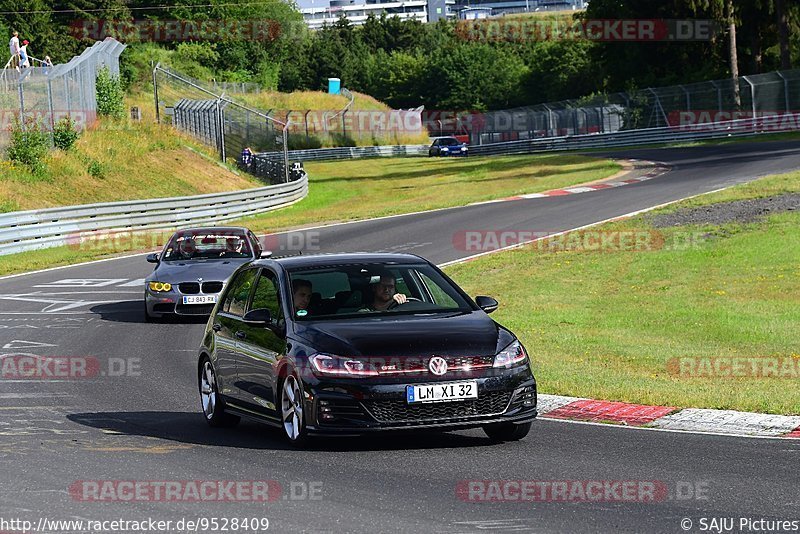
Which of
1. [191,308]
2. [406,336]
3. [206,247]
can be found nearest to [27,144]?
[206,247]

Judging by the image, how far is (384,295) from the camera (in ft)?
33.3

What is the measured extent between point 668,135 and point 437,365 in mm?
57134

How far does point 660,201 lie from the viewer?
115 ft

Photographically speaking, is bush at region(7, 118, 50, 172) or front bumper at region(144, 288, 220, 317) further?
bush at region(7, 118, 50, 172)

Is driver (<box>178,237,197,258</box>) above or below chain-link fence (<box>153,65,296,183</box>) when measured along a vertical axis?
below

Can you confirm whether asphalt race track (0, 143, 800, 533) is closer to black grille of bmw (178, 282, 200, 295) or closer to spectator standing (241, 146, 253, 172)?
black grille of bmw (178, 282, 200, 295)

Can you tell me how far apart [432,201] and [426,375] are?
36286 mm

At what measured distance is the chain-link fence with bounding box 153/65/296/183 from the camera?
187 ft

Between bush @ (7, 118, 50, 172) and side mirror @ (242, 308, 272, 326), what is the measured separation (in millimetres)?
31684

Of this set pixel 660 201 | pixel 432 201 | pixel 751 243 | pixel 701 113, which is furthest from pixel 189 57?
pixel 751 243

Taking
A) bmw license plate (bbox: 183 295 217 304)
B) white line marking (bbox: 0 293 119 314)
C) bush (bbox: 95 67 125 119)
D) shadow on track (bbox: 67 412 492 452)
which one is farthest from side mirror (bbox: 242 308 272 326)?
bush (bbox: 95 67 125 119)

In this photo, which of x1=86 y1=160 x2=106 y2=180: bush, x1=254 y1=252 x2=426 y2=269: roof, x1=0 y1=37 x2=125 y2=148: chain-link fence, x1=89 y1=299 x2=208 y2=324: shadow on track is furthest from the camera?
x1=86 y1=160 x2=106 y2=180: bush
